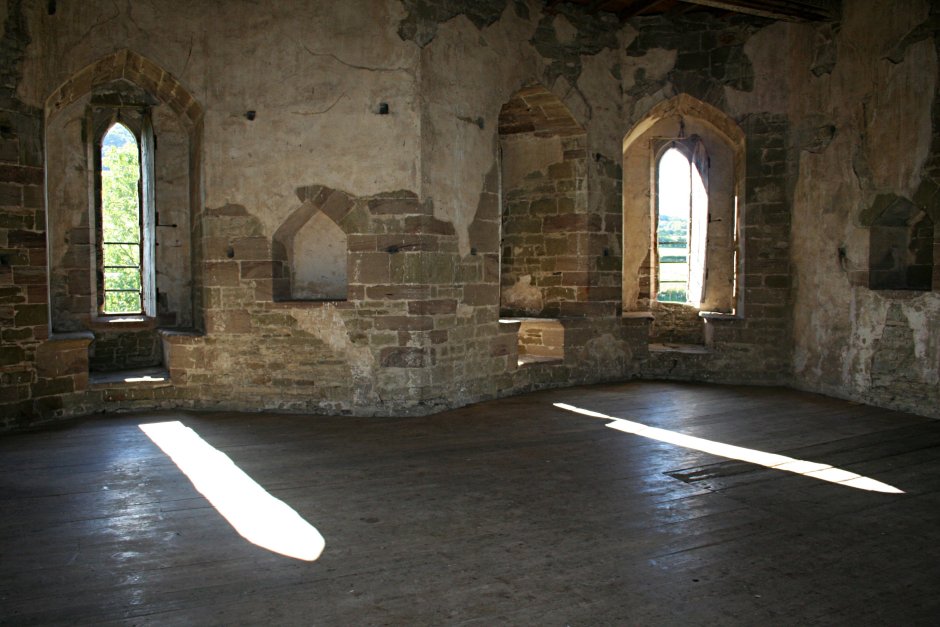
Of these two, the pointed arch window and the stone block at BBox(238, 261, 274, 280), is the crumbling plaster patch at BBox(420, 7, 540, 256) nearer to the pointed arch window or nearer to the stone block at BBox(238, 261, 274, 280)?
the stone block at BBox(238, 261, 274, 280)

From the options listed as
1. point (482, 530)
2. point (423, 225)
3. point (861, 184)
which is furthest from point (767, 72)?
point (482, 530)

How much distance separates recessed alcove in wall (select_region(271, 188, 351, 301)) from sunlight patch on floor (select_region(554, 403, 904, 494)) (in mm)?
2914

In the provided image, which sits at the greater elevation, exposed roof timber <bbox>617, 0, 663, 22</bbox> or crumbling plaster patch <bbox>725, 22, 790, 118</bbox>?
exposed roof timber <bbox>617, 0, 663, 22</bbox>

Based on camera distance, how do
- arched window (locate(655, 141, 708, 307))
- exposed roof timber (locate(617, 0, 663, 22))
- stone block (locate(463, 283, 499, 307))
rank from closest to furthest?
stone block (locate(463, 283, 499, 307)), exposed roof timber (locate(617, 0, 663, 22)), arched window (locate(655, 141, 708, 307))

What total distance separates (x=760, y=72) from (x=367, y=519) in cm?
690

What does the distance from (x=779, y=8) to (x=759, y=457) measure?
4588mm

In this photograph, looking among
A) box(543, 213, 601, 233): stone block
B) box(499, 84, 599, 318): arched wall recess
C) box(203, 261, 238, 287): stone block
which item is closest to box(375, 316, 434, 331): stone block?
box(203, 261, 238, 287): stone block

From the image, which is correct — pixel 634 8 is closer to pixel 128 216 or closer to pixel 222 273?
pixel 222 273

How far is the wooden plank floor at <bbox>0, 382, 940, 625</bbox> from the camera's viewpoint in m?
2.91

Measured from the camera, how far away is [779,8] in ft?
23.3

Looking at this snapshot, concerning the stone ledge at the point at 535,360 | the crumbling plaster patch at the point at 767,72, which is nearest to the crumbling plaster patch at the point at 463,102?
the stone ledge at the point at 535,360

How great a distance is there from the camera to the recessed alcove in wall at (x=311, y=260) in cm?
688

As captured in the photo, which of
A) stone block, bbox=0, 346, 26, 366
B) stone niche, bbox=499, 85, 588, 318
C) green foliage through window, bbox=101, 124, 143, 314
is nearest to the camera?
stone block, bbox=0, 346, 26, 366

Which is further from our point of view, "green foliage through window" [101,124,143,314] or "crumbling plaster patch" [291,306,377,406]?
"green foliage through window" [101,124,143,314]
